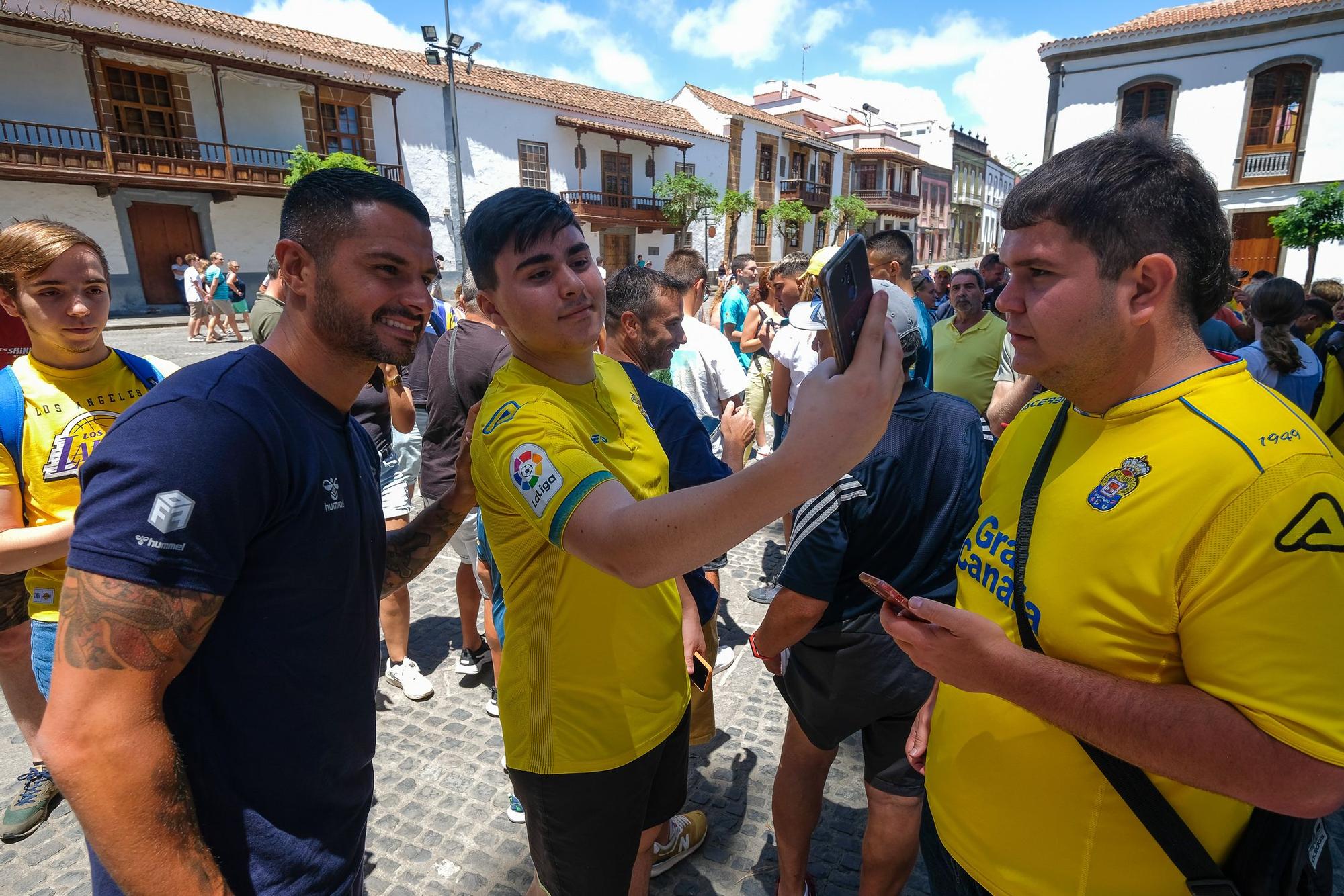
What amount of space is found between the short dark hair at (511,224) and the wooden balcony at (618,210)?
27.6 m

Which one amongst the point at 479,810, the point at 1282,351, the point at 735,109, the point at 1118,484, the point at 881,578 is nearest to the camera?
the point at 1118,484

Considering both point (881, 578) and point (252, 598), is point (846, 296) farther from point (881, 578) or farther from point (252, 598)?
point (881, 578)

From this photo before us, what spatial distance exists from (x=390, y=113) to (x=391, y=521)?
79.9ft

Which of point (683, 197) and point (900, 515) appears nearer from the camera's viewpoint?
point (900, 515)

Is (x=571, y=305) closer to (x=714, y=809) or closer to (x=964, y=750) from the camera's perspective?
(x=964, y=750)

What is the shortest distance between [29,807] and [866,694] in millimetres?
3335

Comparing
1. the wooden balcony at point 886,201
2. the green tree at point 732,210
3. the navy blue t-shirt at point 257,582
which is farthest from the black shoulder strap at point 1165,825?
the wooden balcony at point 886,201

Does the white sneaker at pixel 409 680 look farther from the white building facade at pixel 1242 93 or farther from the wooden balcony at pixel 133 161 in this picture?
the white building facade at pixel 1242 93

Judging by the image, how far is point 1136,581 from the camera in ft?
3.81

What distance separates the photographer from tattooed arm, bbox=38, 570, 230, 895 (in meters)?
1.00

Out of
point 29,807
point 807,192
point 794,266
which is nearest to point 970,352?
point 794,266

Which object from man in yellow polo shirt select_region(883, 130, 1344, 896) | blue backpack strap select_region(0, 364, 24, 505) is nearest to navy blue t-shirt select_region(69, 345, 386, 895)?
man in yellow polo shirt select_region(883, 130, 1344, 896)

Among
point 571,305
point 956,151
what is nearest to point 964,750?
point 571,305

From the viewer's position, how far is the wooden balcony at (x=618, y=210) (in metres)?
28.9
